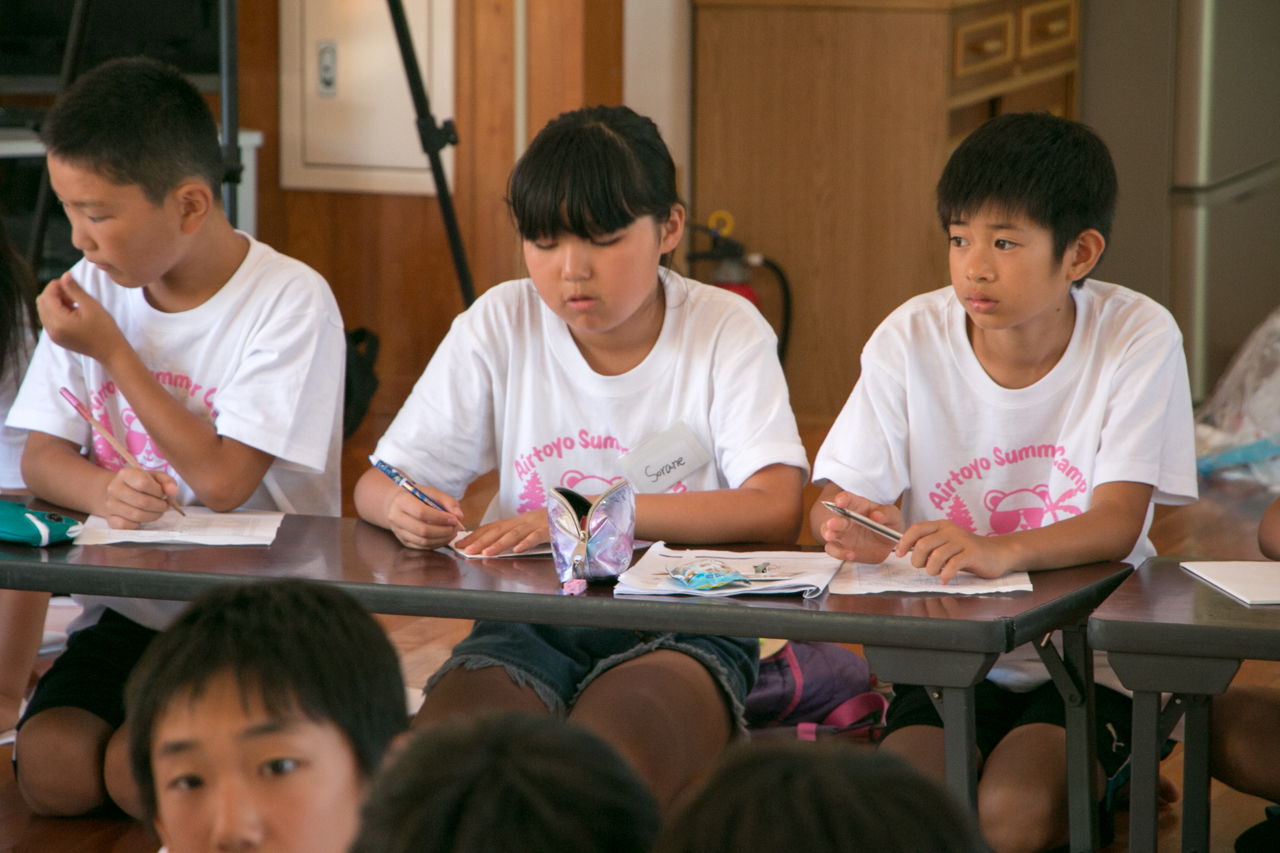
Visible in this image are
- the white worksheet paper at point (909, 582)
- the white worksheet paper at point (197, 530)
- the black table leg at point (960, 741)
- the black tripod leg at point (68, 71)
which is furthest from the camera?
the black tripod leg at point (68, 71)

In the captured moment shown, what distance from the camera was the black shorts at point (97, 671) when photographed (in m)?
1.78

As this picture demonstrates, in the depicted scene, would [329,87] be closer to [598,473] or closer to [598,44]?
[598,44]

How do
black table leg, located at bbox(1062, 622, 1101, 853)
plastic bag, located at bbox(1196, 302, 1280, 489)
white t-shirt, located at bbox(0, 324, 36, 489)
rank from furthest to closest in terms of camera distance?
plastic bag, located at bbox(1196, 302, 1280, 489), white t-shirt, located at bbox(0, 324, 36, 489), black table leg, located at bbox(1062, 622, 1101, 853)

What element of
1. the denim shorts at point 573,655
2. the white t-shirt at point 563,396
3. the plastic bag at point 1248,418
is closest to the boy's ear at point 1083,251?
the white t-shirt at point 563,396

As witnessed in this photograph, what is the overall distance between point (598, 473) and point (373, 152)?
9.90ft

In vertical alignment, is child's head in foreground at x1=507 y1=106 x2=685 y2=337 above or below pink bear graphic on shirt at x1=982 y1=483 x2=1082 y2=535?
above

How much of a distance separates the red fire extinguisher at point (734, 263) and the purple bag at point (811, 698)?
2.47 meters

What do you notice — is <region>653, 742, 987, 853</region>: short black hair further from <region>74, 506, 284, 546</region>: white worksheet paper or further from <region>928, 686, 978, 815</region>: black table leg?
<region>74, 506, 284, 546</region>: white worksheet paper

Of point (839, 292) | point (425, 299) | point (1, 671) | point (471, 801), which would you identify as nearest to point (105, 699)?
point (1, 671)

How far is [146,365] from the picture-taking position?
1844mm

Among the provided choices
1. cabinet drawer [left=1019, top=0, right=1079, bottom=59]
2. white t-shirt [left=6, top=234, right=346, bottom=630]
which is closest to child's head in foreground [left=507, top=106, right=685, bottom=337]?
white t-shirt [left=6, top=234, right=346, bottom=630]

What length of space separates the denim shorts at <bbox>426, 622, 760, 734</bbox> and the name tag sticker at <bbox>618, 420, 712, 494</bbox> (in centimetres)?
21

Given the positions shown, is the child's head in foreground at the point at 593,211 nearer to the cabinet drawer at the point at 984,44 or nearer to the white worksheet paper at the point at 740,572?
the white worksheet paper at the point at 740,572

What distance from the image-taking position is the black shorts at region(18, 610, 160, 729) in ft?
5.83
